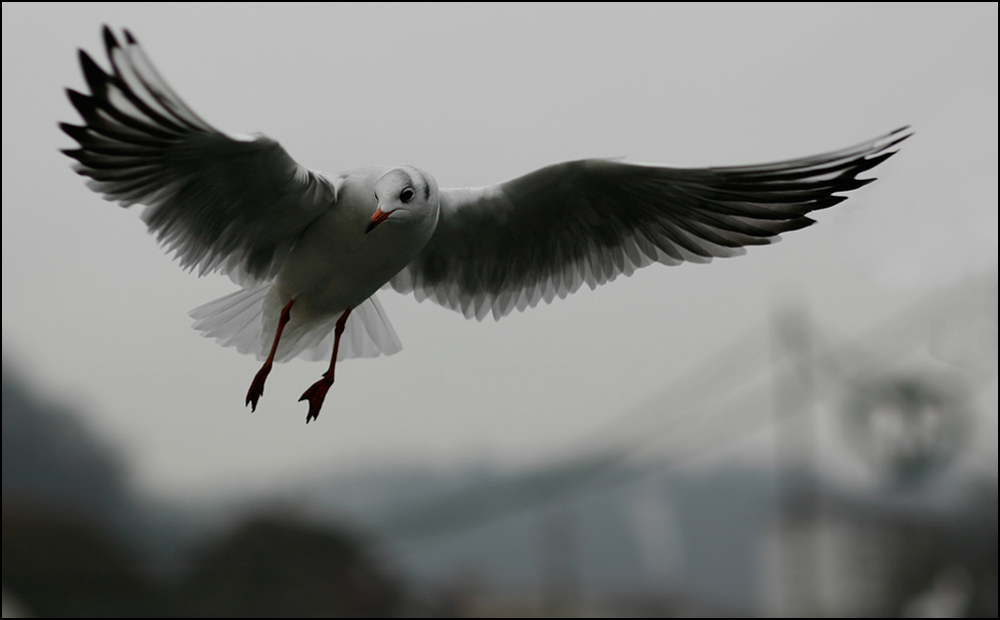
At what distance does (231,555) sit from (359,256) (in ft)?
31.0

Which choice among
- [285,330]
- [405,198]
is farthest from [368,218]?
[285,330]

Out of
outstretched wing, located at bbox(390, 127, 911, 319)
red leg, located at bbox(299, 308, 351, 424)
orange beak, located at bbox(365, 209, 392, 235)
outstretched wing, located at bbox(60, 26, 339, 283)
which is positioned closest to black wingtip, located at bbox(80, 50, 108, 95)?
outstretched wing, located at bbox(60, 26, 339, 283)

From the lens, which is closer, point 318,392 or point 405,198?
point 405,198

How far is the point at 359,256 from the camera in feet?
5.01

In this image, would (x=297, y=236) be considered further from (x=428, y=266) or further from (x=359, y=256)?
(x=428, y=266)

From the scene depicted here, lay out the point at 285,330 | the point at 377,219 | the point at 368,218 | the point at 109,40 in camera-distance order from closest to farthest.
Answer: the point at 109,40, the point at 377,219, the point at 368,218, the point at 285,330

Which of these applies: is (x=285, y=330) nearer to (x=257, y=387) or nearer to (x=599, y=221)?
(x=257, y=387)

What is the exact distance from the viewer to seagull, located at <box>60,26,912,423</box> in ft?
4.49

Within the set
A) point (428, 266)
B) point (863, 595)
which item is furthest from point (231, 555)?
point (428, 266)

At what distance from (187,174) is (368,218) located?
0.80ft

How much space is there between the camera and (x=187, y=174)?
1474mm

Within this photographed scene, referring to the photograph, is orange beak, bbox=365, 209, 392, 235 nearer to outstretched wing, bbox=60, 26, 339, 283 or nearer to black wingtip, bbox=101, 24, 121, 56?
outstretched wing, bbox=60, 26, 339, 283

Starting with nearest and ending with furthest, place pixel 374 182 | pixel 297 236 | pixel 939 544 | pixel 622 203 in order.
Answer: pixel 374 182 → pixel 297 236 → pixel 622 203 → pixel 939 544

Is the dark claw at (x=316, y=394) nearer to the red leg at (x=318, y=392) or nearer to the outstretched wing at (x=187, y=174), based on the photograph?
the red leg at (x=318, y=392)
